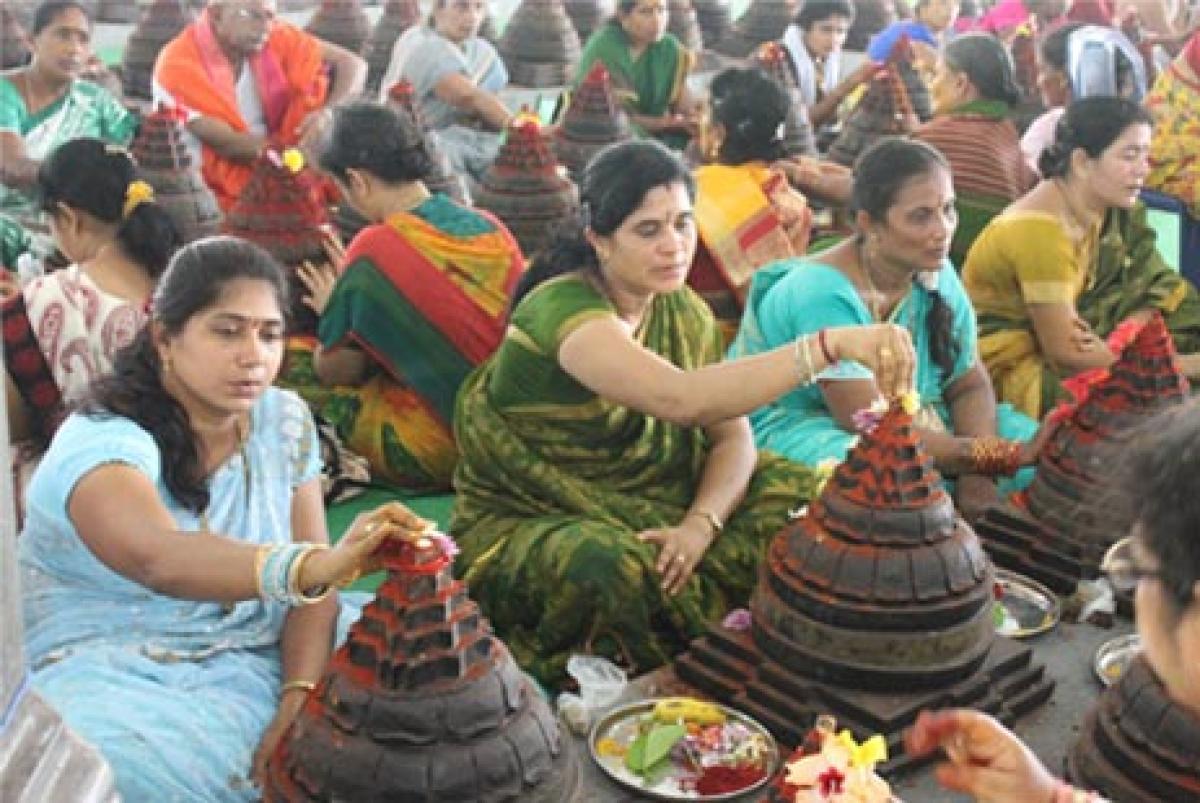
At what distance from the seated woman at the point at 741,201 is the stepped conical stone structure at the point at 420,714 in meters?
2.64

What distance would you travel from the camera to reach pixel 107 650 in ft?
8.57

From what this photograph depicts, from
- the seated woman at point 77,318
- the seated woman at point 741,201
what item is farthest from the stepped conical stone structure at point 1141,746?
the seated woman at point 741,201

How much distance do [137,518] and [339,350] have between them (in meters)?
1.82

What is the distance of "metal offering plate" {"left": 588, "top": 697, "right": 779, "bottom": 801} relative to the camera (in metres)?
2.51

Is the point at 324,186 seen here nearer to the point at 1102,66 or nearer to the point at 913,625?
the point at 1102,66

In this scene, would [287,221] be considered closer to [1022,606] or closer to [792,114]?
Answer: [1022,606]

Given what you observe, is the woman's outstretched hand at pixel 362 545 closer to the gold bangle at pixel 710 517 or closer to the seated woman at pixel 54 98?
the gold bangle at pixel 710 517

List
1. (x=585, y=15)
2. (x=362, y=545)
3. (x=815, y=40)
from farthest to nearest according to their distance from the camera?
(x=585, y=15)
(x=815, y=40)
(x=362, y=545)

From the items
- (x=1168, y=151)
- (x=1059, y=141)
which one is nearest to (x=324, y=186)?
(x=1059, y=141)

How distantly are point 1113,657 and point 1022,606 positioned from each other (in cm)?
24

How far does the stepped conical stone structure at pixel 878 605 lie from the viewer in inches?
100

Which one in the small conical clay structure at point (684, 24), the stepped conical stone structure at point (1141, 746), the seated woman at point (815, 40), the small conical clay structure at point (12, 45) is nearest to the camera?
the stepped conical stone structure at point (1141, 746)

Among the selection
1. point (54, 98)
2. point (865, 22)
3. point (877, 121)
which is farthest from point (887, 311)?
point (865, 22)

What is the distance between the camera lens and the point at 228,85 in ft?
20.5
